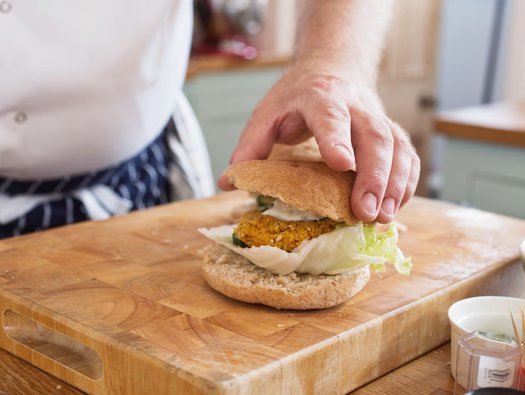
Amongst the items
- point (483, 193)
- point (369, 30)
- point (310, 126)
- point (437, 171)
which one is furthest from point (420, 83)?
point (310, 126)

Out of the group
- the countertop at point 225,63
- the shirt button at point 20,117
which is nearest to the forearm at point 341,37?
the shirt button at point 20,117

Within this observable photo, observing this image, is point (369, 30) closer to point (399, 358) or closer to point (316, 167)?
point (316, 167)

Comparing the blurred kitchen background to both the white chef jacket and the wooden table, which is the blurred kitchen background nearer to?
the white chef jacket

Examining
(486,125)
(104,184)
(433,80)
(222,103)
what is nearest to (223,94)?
(222,103)

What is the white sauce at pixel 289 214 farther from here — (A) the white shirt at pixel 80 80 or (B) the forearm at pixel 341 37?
(A) the white shirt at pixel 80 80

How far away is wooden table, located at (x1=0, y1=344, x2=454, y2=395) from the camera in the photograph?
3.27 ft

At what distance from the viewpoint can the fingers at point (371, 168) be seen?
3.63ft

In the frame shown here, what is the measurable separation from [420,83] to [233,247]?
4731 millimetres

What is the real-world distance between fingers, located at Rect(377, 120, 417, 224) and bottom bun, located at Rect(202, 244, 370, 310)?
0.11 m

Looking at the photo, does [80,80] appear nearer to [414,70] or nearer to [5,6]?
[5,6]

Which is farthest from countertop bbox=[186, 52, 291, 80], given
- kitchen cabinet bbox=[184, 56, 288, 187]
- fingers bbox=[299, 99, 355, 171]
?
fingers bbox=[299, 99, 355, 171]

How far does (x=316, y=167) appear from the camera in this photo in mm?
1178

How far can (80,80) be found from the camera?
4.81 feet

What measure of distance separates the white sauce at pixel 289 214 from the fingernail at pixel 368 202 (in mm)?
94
